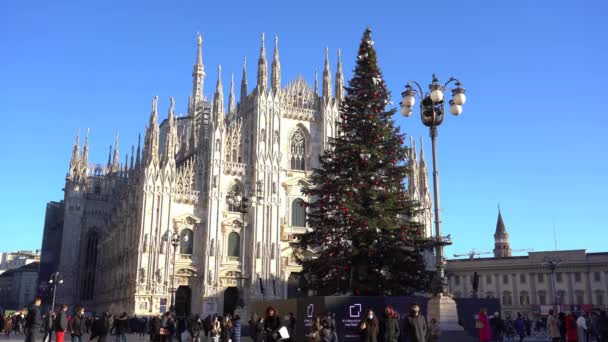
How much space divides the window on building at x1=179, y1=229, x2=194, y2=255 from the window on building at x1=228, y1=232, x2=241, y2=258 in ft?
10.8

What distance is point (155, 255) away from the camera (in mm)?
46500

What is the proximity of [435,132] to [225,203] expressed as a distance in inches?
1317

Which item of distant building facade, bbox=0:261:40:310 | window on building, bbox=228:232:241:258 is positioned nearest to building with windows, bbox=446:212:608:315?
window on building, bbox=228:232:241:258

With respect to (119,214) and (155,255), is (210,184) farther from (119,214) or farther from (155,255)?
(119,214)

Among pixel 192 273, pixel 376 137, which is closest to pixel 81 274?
pixel 192 273

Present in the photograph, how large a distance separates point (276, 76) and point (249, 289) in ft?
65.0

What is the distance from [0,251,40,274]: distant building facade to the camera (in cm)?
15640

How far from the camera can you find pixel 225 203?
50.6 meters

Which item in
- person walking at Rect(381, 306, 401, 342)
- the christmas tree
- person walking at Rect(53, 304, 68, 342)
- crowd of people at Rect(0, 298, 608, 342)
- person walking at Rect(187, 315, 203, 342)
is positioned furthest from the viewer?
person walking at Rect(187, 315, 203, 342)

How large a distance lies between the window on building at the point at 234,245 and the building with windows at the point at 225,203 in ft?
0.28

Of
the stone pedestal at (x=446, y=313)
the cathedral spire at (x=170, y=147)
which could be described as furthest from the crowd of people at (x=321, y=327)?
the cathedral spire at (x=170, y=147)

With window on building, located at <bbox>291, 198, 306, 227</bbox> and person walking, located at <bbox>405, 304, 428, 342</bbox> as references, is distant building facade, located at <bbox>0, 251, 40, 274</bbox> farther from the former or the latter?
person walking, located at <bbox>405, 304, 428, 342</bbox>

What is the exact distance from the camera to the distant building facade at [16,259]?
156 metres

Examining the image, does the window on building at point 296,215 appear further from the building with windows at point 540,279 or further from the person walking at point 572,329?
the person walking at point 572,329
